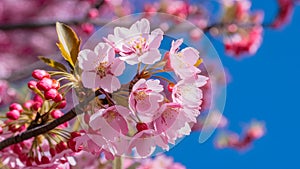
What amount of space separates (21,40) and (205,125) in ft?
13.4

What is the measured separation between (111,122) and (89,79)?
11cm

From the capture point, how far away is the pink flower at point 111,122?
3.81 feet

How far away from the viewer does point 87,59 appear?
1.20 meters

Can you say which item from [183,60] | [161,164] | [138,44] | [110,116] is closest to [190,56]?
[183,60]

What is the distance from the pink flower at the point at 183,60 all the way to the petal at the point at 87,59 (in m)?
0.17

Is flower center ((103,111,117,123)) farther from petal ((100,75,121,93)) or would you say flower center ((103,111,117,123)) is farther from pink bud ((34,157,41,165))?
pink bud ((34,157,41,165))

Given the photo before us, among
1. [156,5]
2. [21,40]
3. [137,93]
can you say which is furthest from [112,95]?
[21,40]

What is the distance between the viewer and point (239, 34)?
14.5 feet

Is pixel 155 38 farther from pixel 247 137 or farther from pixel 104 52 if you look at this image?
pixel 247 137

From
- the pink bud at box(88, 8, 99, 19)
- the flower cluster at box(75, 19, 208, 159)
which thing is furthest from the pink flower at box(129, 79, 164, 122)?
the pink bud at box(88, 8, 99, 19)

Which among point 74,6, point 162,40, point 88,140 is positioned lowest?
point 88,140

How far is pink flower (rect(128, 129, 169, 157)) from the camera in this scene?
118 cm

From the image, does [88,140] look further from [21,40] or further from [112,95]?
[21,40]

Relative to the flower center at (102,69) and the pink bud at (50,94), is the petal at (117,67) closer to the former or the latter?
the flower center at (102,69)
